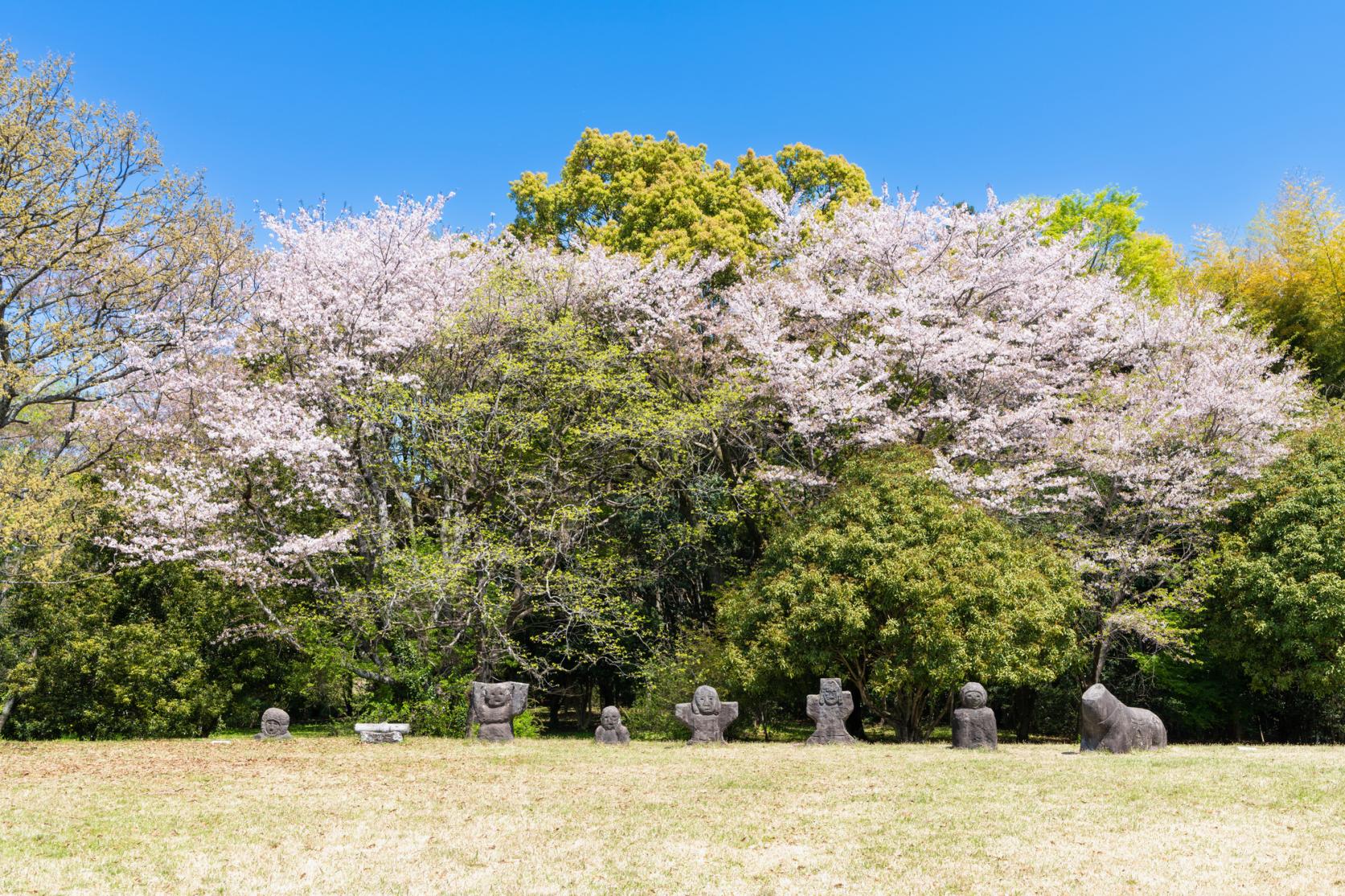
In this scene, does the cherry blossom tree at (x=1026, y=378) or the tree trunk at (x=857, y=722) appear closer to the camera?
the cherry blossom tree at (x=1026, y=378)

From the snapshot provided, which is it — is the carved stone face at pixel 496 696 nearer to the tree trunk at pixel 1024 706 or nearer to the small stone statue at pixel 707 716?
the small stone statue at pixel 707 716

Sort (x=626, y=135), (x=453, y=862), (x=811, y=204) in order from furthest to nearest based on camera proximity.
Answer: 1. (x=626, y=135)
2. (x=811, y=204)
3. (x=453, y=862)

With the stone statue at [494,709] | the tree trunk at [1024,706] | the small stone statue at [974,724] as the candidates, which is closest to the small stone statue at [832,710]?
the small stone statue at [974,724]

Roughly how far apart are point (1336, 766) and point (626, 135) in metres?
19.6

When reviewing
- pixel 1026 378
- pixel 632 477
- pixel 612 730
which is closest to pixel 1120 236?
pixel 1026 378

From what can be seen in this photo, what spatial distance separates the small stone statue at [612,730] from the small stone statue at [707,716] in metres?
0.93

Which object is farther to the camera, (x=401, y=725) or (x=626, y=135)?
(x=626, y=135)

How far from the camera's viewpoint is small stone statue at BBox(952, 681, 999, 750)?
12125 mm

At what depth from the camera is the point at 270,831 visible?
7.24 m

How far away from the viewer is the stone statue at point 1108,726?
11.4 metres

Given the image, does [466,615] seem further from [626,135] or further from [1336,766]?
[626,135]

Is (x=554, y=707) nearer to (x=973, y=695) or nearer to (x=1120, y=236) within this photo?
(x=973, y=695)

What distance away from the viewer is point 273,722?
14203mm

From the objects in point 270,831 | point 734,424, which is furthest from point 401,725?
point 734,424
